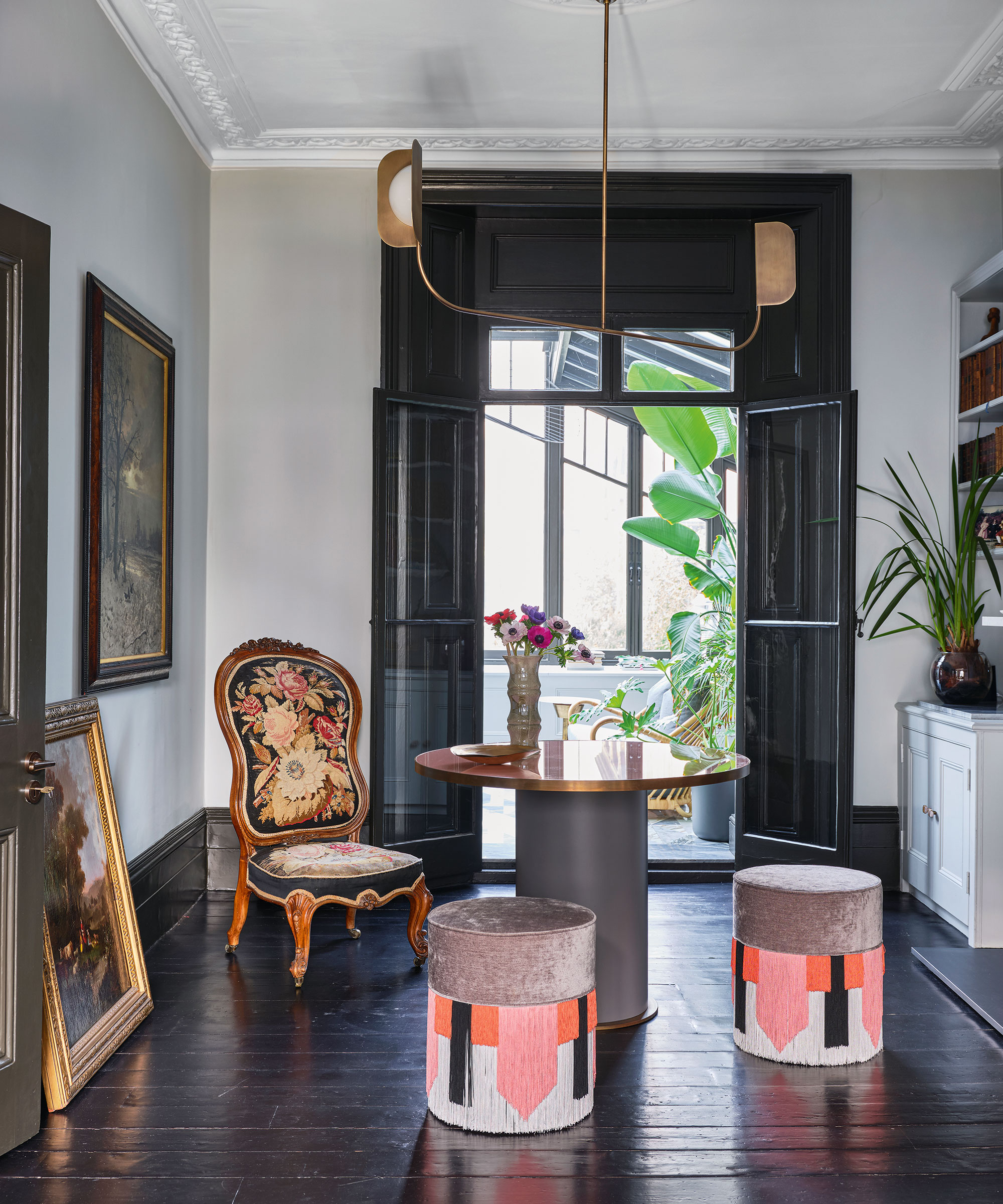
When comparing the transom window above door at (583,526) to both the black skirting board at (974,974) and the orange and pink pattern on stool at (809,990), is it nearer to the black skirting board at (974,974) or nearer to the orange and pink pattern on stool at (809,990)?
the black skirting board at (974,974)

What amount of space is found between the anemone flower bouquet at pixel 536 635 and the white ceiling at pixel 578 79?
81.9 inches

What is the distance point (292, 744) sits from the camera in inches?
150

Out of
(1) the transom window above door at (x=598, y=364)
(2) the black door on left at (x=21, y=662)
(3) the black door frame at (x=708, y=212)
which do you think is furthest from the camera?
(1) the transom window above door at (x=598, y=364)

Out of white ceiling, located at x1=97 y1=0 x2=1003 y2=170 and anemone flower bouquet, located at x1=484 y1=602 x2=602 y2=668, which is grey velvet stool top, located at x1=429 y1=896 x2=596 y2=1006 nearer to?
anemone flower bouquet, located at x1=484 y1=602 x2=602 y2=668

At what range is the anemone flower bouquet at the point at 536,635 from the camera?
10.5 ft

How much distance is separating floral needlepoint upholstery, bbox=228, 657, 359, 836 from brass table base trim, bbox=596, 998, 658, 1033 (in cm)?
130

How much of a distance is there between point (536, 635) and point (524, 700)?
24 centimetres

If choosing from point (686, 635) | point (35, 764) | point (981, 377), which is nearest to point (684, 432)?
point (686, 635)

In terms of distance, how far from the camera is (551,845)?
2953 millimetres

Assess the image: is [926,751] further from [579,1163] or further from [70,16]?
[70,16]

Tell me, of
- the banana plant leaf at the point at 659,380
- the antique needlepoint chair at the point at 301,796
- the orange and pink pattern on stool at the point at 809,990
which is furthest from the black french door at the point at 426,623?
the orange and pink pattern on stool at the point at 809,990

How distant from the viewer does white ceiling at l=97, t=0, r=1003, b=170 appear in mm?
3506

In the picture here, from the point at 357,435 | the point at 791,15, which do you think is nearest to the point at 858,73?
the point at 791,15

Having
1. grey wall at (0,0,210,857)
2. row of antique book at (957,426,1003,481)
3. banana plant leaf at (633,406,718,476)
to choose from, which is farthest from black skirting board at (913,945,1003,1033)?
banana plant leaf at (633,406,718,476)
